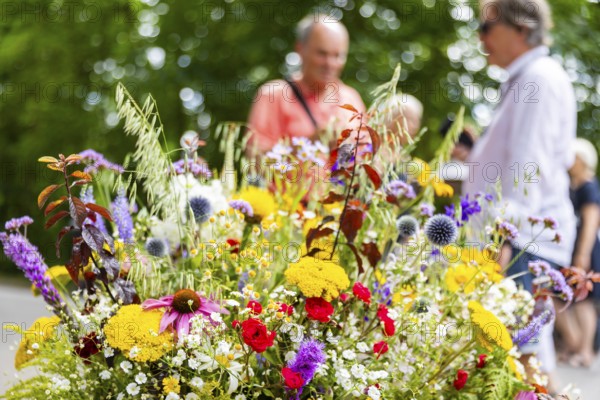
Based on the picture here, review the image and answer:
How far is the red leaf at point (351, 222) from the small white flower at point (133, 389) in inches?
20.9

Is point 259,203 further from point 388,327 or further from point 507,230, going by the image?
point 507,230

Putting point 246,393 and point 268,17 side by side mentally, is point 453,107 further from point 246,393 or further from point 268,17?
point 246,393

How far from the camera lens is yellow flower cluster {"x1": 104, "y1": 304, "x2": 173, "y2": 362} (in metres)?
1.42

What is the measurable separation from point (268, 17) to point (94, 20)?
6.92ft

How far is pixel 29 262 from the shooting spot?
158cm

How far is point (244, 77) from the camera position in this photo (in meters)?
7.41

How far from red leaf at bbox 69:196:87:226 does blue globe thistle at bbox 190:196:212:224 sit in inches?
12.8

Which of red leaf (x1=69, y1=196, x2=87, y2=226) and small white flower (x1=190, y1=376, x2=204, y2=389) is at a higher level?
red leaf (x1=69, y1=196, x2=87, y2=226)

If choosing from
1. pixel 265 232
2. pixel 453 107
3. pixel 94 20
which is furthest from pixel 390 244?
pixel 94 20

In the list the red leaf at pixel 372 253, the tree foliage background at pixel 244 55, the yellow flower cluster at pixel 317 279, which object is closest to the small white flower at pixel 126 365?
the yellow flower cluster at pixel 317 279

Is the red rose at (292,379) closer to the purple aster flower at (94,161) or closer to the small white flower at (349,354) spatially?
the small white flower at (349,354)

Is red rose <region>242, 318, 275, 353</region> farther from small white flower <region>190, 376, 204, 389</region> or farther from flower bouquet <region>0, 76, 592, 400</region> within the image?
small white flower <region>190, 376, 204, 389</region>

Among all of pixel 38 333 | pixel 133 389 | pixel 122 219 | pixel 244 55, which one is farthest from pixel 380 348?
pixel 244 55

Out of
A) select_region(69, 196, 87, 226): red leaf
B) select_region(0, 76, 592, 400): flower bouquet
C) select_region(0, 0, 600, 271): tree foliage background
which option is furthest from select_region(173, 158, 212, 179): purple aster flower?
select_region(0, 0, 600, 271): tree foliage background
